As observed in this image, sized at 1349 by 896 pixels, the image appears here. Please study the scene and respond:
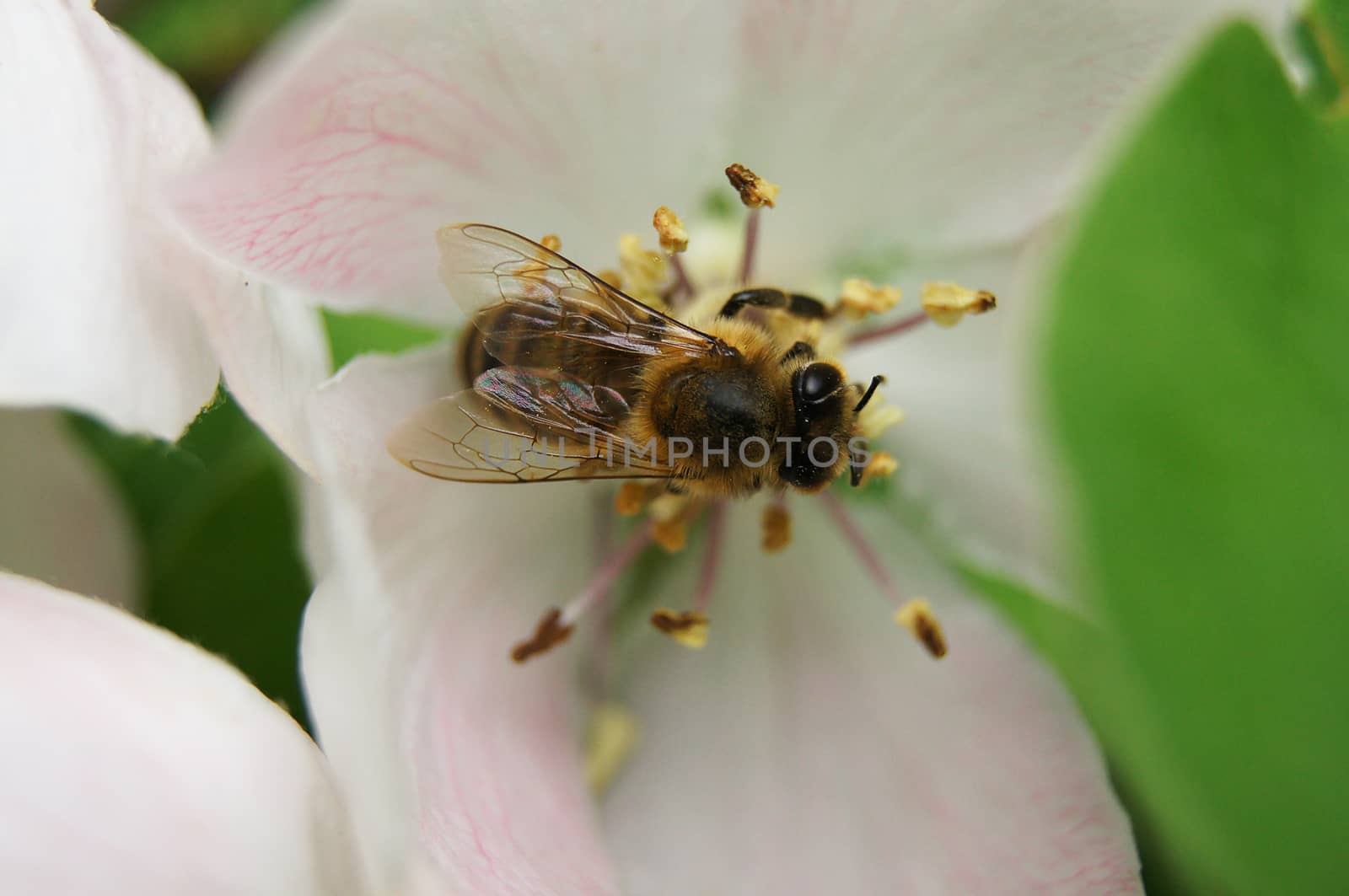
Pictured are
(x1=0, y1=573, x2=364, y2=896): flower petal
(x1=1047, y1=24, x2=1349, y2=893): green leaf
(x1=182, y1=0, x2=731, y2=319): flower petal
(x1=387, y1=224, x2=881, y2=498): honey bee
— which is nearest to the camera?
(x1=1047, y1=24, x2=1349, y2=893): green leaf

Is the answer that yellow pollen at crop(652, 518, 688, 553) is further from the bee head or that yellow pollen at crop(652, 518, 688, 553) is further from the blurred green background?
the blurred green background

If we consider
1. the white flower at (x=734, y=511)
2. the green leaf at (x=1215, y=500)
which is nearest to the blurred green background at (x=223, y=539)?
the white flower at (x=734, y=511)

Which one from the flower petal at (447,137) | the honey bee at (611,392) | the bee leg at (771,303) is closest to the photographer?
the flower petal at (447,137)

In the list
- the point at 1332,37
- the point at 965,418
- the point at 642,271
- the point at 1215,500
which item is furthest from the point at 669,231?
the point at 1215,500

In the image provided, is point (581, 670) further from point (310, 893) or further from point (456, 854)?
point (310, 893)

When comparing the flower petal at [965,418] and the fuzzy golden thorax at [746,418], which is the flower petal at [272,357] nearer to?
the fuzzy golden thorax at [746,418]

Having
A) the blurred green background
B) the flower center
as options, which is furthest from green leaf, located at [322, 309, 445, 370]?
the flower center

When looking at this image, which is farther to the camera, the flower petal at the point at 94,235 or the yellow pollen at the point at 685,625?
the yellow pollen at the point at 685,625

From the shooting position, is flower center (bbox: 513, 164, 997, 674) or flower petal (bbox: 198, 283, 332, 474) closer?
flower petal (bbox: 198, 283, 332, 474)
